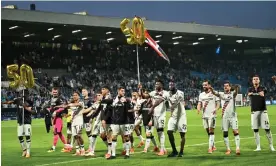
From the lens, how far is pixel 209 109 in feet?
62.2

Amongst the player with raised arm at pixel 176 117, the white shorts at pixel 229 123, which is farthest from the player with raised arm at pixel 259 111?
the player with raised arm at pixel 176 117

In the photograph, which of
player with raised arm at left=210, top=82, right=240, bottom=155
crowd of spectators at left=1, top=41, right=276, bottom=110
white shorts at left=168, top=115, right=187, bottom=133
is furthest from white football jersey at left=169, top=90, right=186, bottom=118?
crowd of spectators at left=1, top=41, right=276, bottom=110

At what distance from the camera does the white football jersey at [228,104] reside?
58.9ft

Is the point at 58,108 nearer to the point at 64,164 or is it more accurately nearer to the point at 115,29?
the point at 64,164

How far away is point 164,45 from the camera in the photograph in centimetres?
7738

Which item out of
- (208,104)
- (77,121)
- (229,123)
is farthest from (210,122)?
(77,121)

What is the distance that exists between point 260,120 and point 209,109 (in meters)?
1.69

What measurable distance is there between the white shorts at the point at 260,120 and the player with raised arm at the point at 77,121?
5.65 metres

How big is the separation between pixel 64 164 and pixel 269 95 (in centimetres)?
6294

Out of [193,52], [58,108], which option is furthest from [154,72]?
[58,108]

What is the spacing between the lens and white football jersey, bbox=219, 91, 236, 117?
17938mm

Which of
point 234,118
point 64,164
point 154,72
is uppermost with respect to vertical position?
point 154,72

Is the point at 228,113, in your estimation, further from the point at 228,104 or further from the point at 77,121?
the point at 77,121

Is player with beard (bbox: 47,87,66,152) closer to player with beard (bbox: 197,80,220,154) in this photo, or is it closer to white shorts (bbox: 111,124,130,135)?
white shorts (bbox: 111,124,130,135)
